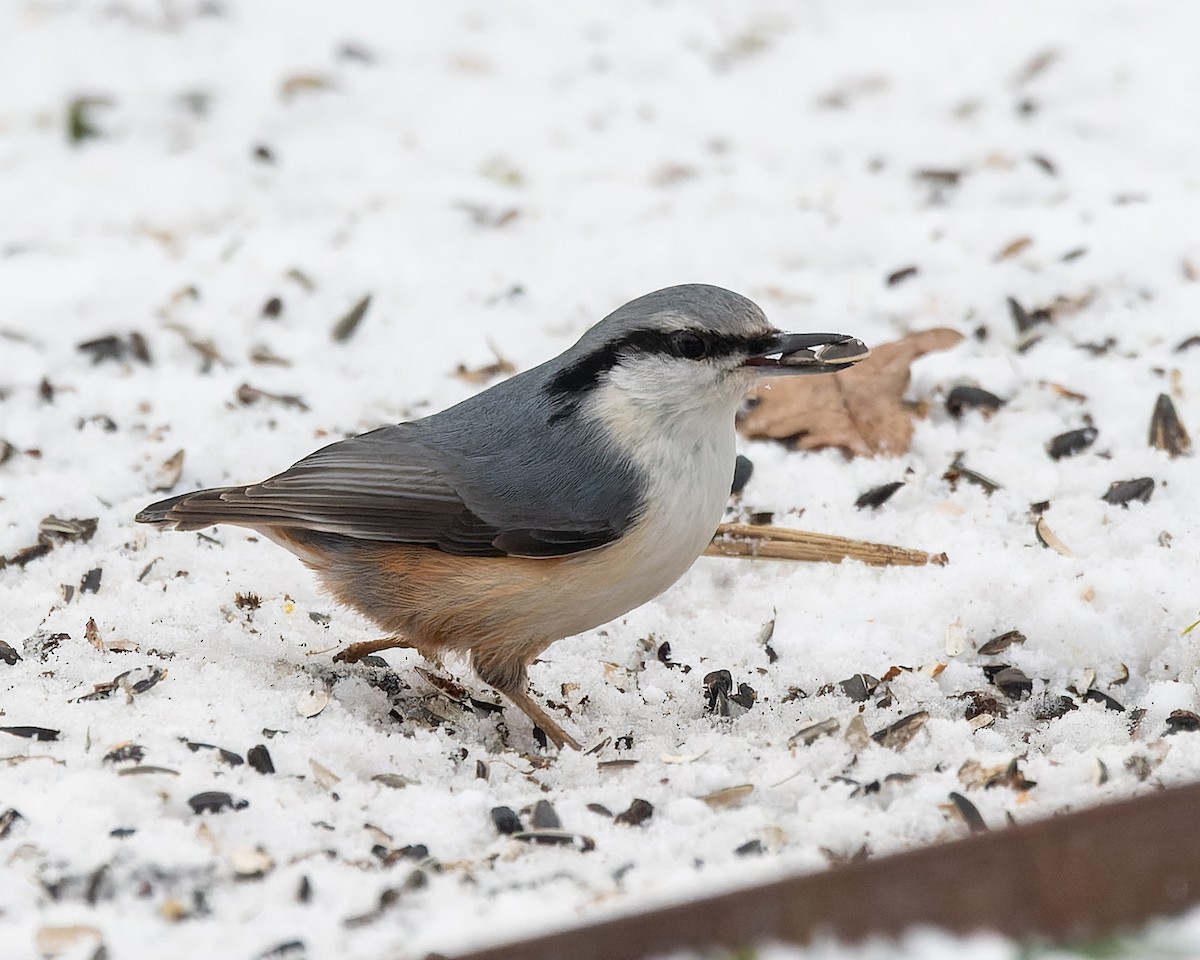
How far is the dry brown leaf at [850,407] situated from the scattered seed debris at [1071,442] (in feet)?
1.45

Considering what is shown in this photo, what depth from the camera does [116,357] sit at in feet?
17.2

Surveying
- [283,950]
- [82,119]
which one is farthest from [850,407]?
[82,119]

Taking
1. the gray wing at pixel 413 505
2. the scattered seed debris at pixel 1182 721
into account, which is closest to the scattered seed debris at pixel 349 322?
the gray wing at pixel 413 505

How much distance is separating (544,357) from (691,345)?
1.92m

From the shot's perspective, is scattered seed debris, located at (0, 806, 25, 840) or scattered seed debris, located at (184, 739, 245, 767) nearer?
scattered seed debris, located at (0, 806, 25, 840)

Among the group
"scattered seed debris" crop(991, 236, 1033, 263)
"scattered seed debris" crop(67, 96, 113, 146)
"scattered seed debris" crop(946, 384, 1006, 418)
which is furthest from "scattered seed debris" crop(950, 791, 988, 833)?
"scattered seed debris" crop(67, 96, 113, 146)

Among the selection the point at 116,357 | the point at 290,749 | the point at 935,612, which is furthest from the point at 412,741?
the point at 116,357

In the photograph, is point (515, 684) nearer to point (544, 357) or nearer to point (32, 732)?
point (32, 732)

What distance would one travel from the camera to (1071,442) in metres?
4.49

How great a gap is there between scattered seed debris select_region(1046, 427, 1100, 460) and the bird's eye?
155 centimetres

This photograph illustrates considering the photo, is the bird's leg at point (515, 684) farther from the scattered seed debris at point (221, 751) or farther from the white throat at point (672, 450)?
the scattered seed debris at point (221, 751)

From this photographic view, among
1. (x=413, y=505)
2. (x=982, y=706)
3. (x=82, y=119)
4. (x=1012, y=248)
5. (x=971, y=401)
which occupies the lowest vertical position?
(x=982, y=706)

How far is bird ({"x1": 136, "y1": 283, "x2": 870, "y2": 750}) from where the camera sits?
3406 mm

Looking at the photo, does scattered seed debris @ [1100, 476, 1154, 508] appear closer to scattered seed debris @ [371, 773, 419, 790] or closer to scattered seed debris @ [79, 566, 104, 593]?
scattered seed debris @ [371, 773, 419, 790]
